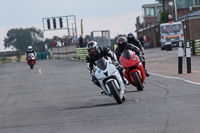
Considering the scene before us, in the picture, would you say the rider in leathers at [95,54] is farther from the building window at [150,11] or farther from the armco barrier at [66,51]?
the building window at [150,11]

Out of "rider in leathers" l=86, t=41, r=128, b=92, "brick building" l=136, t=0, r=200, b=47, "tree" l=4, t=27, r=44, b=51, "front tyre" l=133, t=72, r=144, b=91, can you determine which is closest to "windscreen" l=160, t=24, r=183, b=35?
"brick building" l=136, t=0, r=200, b=47

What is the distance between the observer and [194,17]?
56344 mm

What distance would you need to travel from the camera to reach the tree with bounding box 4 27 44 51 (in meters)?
176

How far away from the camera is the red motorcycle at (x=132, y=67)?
1281cm

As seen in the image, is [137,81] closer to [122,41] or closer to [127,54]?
[127,54]

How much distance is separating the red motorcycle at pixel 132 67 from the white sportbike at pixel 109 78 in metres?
1.81

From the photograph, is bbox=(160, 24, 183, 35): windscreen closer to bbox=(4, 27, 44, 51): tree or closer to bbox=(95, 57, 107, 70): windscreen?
bbox=(95, 57, 107, 70): windscreen

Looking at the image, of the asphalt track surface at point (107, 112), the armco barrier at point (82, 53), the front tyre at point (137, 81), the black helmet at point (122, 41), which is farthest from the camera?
the armco barrier at point (82, 53)

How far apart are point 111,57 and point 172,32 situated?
3649cm

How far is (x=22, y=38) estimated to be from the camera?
588ft

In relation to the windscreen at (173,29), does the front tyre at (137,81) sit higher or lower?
lower

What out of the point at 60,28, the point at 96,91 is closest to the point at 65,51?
the point at 60,28

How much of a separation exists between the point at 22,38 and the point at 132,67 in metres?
169

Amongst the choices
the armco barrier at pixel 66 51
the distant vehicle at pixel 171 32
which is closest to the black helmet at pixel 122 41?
the distant vehicle at pixel 171 32
